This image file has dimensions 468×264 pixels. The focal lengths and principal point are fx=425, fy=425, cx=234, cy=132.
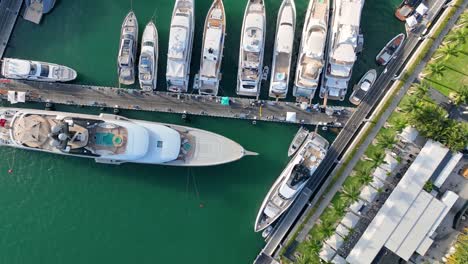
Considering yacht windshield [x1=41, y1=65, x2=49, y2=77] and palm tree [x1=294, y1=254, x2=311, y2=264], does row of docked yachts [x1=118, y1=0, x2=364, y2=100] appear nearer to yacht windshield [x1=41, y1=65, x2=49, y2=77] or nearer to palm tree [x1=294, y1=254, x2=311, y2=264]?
yacht windshield [x1=41, y1=65, x2=49, y2=77]

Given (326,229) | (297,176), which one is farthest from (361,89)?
(326,229)

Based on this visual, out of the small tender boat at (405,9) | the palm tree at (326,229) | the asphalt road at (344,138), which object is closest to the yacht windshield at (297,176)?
the asphalt road at (344,138)

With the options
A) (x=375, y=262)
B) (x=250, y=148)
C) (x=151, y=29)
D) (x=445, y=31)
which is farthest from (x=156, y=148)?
(x=445, y=31)

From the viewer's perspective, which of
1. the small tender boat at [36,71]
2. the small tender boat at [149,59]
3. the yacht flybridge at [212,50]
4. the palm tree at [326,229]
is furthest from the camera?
the small tender boat at [149,59]

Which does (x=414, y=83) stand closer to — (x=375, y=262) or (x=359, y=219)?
(x=359, y=219)

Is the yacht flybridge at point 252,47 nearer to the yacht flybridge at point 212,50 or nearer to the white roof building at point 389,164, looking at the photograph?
the yacht flybridge at point 212,50

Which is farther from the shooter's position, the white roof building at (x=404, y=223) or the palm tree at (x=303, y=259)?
the white roof building at (x=404, y=223)
